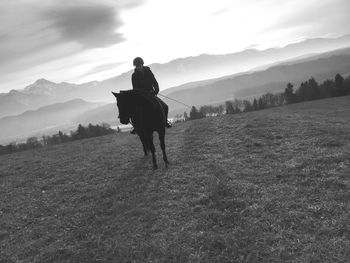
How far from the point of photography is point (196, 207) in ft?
39.8

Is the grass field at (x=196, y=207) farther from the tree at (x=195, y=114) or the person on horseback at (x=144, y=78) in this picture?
the tree at (x=195, y=114)

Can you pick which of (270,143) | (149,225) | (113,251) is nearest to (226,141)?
(270,143)

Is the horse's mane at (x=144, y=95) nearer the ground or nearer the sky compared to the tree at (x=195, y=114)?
nearer the sky

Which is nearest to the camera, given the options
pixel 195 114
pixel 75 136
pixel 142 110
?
pixel 142 110

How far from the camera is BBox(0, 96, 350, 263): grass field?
9367 mm

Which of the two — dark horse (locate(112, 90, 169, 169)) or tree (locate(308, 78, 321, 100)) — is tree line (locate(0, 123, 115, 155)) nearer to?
dark horse (locate(112, 90, 169, 169))

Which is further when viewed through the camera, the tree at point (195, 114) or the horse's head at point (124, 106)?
the tree at point (195, 114)

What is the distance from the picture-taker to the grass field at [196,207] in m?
9.37

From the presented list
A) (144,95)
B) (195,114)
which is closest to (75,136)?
(195,114)

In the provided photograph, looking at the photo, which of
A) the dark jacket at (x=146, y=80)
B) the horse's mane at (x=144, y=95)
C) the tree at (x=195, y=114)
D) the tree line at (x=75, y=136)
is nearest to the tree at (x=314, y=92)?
the tree at (x=195, y=114)

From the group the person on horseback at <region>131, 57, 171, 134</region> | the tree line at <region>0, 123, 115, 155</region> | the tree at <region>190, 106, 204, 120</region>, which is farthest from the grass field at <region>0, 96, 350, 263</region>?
the tree at <region>190, 106, 204, 120</region>

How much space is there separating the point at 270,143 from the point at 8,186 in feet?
49.2

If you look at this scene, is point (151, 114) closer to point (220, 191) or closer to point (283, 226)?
point (220, 191)

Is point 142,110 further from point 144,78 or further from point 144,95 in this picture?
A: point 144,78
